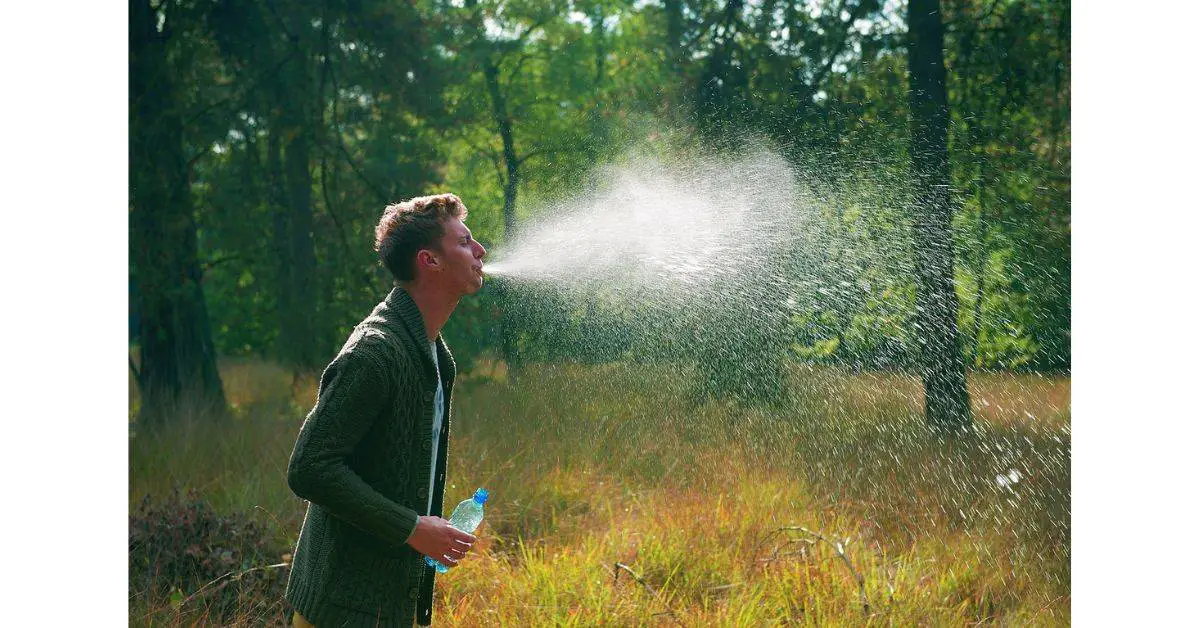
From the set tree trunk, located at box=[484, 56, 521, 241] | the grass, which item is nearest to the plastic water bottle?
the grass

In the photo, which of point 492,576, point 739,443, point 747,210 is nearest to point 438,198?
point 492,576

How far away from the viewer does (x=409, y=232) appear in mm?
2008

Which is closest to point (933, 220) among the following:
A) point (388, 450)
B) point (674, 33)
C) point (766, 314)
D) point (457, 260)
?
point (766, 314)

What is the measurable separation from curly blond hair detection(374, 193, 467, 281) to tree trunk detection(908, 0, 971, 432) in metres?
4.36

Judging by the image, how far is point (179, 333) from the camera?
268 inches

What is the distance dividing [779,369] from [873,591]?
8.76 feet

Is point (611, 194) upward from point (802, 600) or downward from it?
upward

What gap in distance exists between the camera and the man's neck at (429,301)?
202cm

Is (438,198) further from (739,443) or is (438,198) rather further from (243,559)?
(739,443)

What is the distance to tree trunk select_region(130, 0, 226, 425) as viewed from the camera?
6348mm

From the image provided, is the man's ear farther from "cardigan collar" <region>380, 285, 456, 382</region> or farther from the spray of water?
the spray of water

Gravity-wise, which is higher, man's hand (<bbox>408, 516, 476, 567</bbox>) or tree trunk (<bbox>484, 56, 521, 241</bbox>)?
tree trunk (<bbox>484, 56, 521, 241</bbox>)

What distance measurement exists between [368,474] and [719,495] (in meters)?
2.86

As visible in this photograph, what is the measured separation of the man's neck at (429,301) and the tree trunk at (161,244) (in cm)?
473
